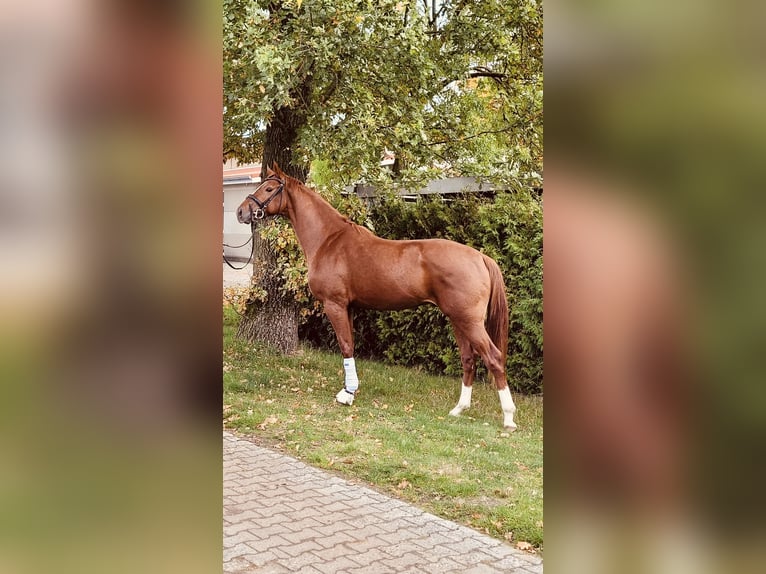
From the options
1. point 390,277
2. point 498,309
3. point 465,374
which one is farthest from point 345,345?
point 498,309

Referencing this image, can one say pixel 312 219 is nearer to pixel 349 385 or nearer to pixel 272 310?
pixel 349 385

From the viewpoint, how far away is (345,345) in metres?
7.77

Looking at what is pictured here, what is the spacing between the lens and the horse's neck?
7992 mm

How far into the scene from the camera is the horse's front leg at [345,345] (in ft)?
24.9

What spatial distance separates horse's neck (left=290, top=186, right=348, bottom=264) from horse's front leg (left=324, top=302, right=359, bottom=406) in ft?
2.01

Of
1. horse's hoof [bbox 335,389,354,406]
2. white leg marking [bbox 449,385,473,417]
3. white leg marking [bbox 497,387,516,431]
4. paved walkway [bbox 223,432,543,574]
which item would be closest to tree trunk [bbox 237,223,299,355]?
horse's hoof [bbox 335,389,354,406]

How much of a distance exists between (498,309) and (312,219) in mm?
2268

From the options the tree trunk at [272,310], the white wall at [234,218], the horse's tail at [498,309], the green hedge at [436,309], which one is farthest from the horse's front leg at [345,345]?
the white wall at [234,218]
